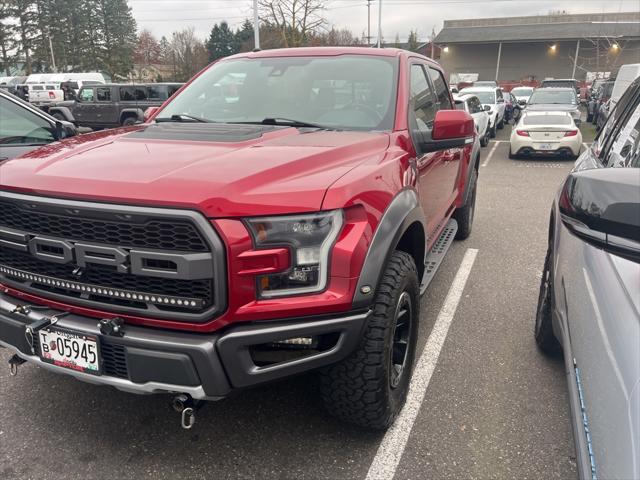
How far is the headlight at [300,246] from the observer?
197cm

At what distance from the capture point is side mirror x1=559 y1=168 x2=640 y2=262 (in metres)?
1.22

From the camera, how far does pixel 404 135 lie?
9.78 ft

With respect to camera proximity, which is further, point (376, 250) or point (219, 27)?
point (219, 27)

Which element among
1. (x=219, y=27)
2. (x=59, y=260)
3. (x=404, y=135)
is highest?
(x=219, y=27)

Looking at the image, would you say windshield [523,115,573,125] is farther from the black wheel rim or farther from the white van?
the black wheel rim

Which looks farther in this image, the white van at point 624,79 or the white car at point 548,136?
the white van at point 624,79

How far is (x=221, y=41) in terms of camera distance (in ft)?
217

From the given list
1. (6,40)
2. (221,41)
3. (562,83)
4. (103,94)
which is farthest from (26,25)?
(562,83)

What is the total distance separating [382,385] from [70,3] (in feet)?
205

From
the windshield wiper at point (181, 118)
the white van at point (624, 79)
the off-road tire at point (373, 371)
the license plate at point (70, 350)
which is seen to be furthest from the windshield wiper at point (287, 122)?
the white van at point (624, 79)

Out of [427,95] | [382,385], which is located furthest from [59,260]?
[427,95]

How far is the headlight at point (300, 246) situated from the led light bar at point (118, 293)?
29 cm

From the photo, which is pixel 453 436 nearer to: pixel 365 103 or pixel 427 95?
pixel 365 103

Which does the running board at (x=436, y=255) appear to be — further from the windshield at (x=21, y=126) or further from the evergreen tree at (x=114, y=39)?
the evergreen tree at (x=114, y=39)
